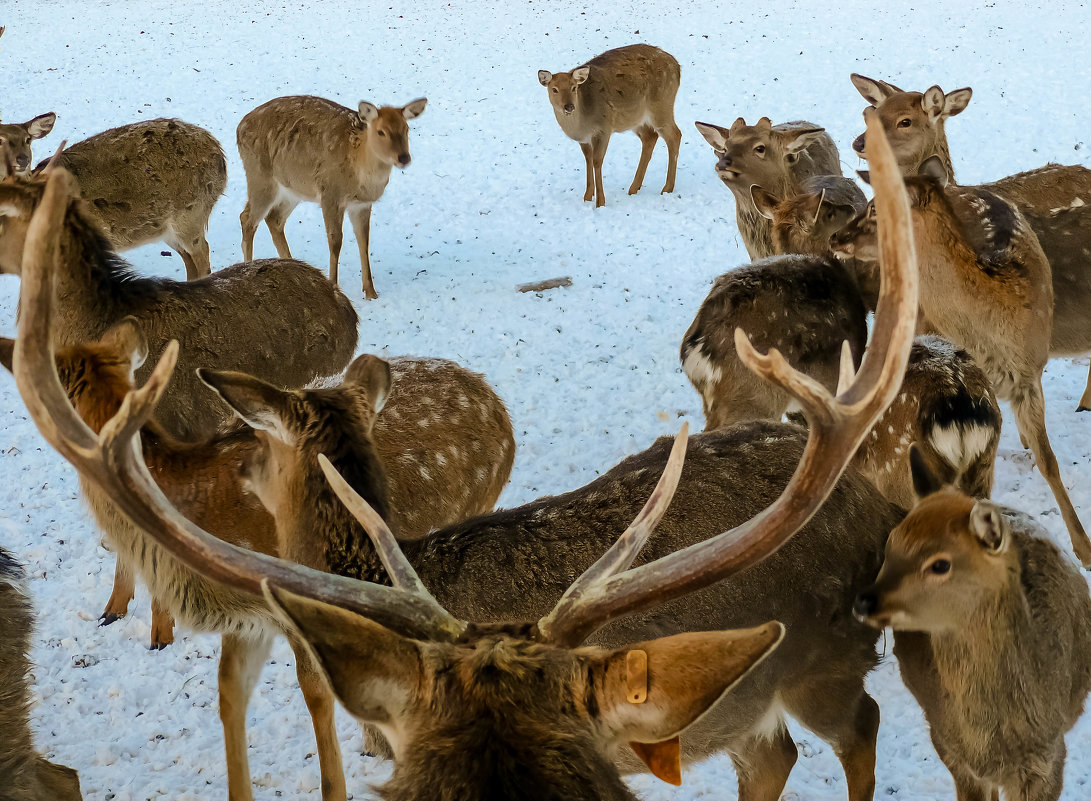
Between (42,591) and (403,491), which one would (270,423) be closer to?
(403,491)

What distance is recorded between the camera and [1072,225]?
17.7 feet

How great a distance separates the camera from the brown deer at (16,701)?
274 cm

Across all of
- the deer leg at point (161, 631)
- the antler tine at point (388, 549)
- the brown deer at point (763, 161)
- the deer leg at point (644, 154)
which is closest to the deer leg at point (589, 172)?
the deer leg at point (644, 154)

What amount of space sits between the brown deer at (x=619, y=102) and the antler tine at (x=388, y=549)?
30.8 ft

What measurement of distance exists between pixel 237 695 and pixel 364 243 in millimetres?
5834

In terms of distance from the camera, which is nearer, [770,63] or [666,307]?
[666,307]

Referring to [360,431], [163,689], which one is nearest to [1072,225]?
[360,431]

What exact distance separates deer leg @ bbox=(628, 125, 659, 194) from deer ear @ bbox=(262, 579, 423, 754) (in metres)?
10.2

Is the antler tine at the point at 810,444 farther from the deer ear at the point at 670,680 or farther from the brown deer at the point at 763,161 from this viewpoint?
the brown deer at the point at 763,161

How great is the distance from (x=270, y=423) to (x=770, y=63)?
583 inches

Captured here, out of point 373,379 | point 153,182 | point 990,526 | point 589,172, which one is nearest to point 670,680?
point 990,526

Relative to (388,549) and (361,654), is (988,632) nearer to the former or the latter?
(388,549)

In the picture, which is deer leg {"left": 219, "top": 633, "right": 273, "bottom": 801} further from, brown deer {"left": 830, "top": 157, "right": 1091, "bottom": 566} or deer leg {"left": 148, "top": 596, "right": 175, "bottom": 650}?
brown deer {"left": 830, "top": 157, "right": 1091, "bottom": 566}

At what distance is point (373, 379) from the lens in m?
3.19
